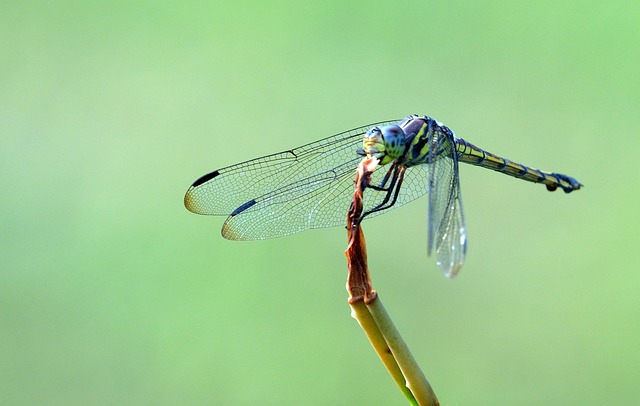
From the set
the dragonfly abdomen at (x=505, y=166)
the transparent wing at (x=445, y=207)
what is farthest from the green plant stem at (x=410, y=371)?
the dragonfly abdomen at (x=505, y=166)

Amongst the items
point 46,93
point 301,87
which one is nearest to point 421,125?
point 301,87

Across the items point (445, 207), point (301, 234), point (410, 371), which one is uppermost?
point (301, 234)

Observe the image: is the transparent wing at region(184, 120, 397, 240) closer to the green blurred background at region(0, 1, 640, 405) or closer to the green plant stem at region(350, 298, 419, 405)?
the green plant stem at region(350, 298, 419, 405)

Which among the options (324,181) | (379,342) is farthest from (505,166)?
(379,342)

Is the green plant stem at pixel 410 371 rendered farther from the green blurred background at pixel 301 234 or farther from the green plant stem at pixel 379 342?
the green blurred background at pixel 301 234

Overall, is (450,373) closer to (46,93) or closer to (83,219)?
(83,219)

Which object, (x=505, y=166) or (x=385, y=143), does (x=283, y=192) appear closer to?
(x=385, y=143)
